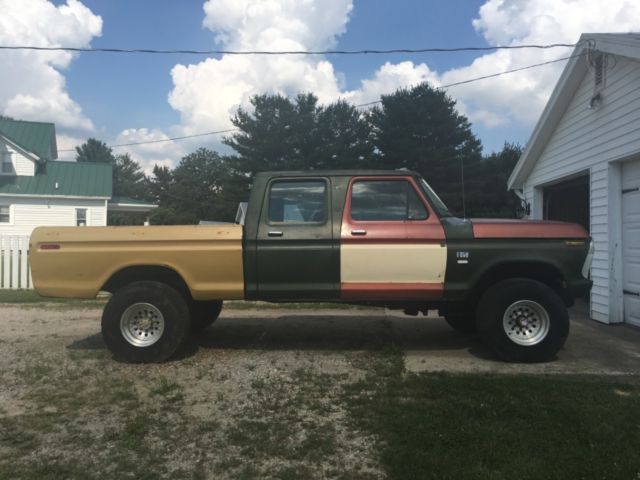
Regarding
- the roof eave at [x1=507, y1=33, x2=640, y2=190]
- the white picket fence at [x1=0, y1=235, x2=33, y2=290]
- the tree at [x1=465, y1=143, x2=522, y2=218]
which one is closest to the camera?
the roof eave at [x1=507, y1=33, x2=640, y2=190]

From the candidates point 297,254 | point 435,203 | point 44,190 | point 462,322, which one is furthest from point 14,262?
point 44,190

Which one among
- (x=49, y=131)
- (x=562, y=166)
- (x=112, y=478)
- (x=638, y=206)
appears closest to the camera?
(x=112, y=478)

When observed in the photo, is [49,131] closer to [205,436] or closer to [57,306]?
[57,306]

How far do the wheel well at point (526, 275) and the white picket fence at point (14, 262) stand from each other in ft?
35.7

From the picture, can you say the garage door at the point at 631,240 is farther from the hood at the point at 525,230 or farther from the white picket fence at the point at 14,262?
the white picket fence at the point at 14,262

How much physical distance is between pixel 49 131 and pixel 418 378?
30111 millimetres

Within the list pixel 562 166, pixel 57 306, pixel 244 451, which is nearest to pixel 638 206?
pixel 562 166

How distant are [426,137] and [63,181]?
73.2 ft

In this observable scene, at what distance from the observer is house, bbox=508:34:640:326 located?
763 centimetres

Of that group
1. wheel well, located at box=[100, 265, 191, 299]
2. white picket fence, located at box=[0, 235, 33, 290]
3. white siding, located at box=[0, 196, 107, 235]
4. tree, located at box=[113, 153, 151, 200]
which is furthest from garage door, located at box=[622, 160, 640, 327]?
tree, located at box=[113, 153, 151, 200]

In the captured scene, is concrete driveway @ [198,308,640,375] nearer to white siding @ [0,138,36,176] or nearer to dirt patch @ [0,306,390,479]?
dirt patch @ [0,306,390,479]

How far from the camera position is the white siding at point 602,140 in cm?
758

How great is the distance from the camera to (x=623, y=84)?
7.76 meters

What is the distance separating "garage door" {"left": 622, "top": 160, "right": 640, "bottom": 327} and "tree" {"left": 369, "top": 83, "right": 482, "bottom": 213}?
2530 centimetres
